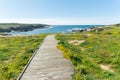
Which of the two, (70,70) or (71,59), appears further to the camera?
(71,59)

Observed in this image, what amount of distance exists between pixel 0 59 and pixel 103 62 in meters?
9.10

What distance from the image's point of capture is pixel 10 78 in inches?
607

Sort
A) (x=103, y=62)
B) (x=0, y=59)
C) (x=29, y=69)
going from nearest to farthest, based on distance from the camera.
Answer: (x=29, y=69) < (x=103, y=62) < (x=0, y=59)

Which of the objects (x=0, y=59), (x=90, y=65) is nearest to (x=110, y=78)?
(x=90, y=65)

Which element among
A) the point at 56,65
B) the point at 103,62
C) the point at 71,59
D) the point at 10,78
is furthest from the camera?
the point at 103,62

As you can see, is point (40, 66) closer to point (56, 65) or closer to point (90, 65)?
point (56, 65)

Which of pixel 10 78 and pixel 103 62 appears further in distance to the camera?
pixel 103 62

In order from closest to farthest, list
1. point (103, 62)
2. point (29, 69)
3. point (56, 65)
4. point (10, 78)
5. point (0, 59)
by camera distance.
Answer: point (10, 78) < point (29, 69) < point (56, 65) < point (103, 62) < point (0, 59)

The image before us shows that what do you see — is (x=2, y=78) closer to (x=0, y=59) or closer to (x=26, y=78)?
(x=26, y=78)

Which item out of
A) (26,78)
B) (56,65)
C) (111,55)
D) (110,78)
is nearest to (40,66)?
(56,65)

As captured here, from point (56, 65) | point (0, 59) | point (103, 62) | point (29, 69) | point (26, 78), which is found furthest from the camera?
point (0, 59)

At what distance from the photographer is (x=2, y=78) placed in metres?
15.6

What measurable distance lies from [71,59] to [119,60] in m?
4.07

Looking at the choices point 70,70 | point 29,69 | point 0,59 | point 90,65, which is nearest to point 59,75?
point 70,70
